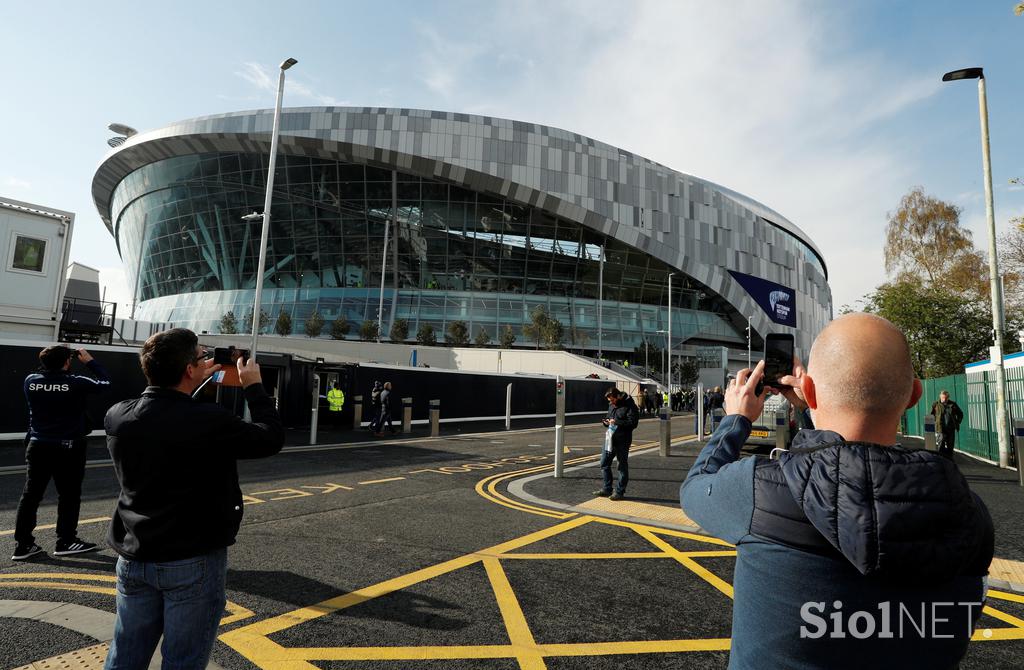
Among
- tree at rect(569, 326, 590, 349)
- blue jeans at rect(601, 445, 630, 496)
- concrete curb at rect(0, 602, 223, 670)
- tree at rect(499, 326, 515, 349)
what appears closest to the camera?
concrete curb at rect(0, 602, 223, 670)

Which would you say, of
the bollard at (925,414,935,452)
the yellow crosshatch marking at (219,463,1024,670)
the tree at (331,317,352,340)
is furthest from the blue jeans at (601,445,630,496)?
the tree at (331,317,352,340)

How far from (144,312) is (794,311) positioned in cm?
8108

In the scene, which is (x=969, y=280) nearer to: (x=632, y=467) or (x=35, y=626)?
(x=632, y=467)

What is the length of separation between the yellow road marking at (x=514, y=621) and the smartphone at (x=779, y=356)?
2.30 m

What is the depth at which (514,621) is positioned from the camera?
3.82 metres

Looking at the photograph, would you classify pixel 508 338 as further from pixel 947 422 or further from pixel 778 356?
pixel 778 356

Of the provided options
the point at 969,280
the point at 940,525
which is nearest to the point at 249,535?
the point at 940,525

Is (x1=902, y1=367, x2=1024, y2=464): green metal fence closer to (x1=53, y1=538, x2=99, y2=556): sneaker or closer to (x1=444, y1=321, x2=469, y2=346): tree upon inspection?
(x1=53, y1=538, x2=99, y2=556): sneaker

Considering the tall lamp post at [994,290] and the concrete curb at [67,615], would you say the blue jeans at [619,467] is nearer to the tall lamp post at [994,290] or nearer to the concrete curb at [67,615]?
the concrete curb at [67,615]

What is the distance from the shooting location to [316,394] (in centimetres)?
1487

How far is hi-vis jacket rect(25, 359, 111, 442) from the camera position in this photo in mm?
4961

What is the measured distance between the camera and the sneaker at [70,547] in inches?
196

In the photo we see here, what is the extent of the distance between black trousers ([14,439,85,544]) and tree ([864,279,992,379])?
30.6 meters

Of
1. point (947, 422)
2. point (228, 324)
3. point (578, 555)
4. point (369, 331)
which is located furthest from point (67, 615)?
point (228, 324)
